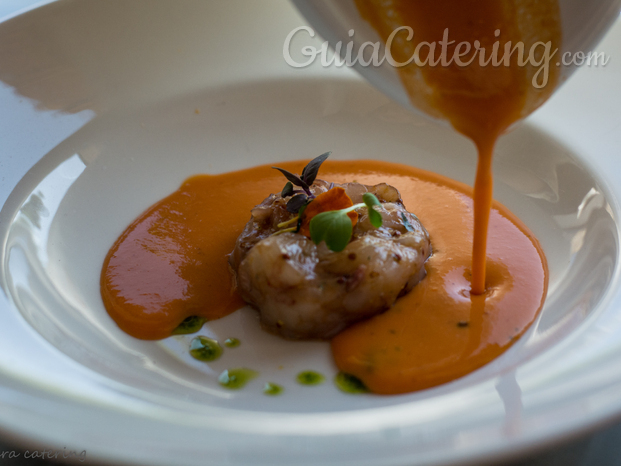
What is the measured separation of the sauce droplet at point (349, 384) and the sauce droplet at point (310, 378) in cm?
5

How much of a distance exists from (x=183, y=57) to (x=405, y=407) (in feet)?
8.02

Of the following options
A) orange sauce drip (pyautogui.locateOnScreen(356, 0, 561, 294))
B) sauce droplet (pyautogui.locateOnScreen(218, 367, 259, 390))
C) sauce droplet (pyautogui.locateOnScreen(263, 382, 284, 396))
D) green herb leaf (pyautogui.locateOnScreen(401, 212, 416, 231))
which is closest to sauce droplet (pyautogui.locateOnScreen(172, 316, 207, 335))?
sauce droplet (pyautogui.locateOnScreen(218, 367, 259, 390))

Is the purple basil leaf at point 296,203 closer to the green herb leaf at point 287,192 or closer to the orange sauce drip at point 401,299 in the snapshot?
the green herb leaf at point 287,192

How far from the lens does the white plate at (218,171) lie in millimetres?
1418

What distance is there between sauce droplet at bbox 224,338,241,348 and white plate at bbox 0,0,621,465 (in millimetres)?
27

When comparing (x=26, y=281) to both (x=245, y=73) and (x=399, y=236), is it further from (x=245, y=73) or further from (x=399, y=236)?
(x=245, y=73)

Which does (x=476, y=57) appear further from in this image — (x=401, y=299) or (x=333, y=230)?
(x=401, y=299)

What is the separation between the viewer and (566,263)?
7.68ft

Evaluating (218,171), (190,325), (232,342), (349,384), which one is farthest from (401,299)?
(218,171)

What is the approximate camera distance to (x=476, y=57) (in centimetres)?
180

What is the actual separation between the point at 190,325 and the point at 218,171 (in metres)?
1.09

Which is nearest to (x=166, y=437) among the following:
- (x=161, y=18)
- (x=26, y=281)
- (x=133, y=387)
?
(x=133, y=387)

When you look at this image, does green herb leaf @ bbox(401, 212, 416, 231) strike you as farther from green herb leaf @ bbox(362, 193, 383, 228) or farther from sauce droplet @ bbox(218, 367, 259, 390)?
sauce droplet @ bbox(218, 367, 259, 390)

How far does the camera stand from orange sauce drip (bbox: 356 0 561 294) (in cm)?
176
